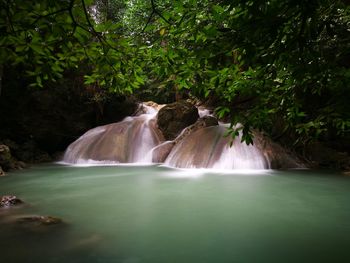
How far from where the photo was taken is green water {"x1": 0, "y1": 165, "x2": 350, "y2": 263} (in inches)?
123

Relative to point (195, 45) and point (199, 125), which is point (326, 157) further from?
point (195, 45)

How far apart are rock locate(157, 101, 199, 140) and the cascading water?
1.23ft

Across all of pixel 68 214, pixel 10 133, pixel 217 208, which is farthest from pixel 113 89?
pixel 10 133

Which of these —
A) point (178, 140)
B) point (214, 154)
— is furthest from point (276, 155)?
point (178, 140)

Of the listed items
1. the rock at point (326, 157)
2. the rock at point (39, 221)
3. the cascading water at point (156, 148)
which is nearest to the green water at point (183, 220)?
the rock at point (39, 221)

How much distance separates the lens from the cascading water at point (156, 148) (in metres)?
9.96

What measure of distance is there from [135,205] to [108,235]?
1.68 m

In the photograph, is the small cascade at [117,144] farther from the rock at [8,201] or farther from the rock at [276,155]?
the rock at [8,201]

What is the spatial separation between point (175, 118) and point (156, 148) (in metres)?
1.70

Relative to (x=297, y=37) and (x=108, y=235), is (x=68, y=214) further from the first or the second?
(x=297, y=37)

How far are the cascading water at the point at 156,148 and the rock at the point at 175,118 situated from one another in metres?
0.38

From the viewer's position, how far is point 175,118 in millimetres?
13320

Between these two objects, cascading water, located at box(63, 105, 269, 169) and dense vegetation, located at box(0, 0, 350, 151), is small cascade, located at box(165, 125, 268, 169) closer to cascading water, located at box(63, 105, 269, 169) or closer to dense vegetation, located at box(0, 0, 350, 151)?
cascading water, located at box(63, 105, 269, 169)

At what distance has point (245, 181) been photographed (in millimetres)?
7605
